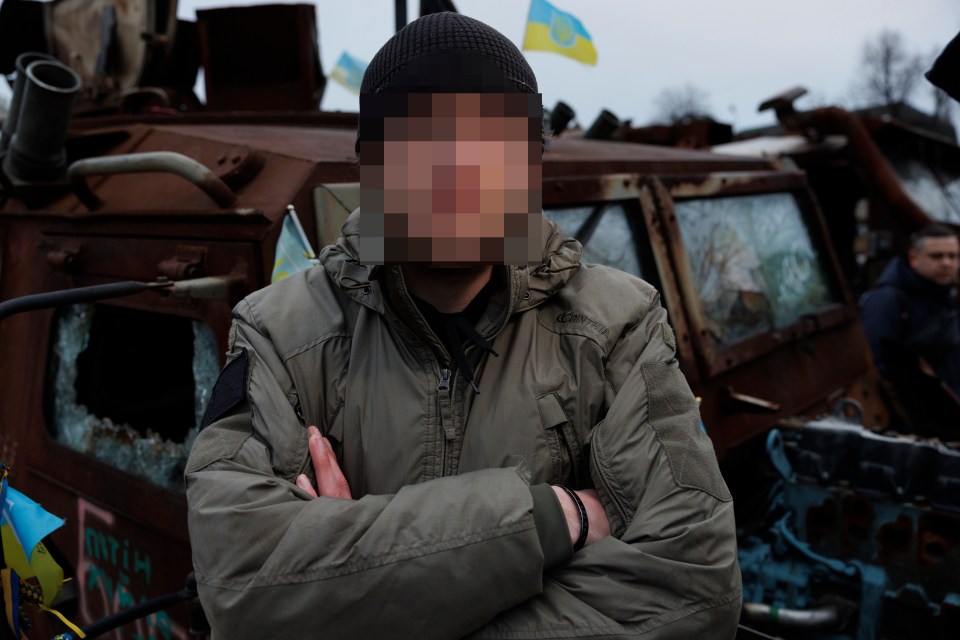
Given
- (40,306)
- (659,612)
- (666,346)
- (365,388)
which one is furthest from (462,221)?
(40,306)

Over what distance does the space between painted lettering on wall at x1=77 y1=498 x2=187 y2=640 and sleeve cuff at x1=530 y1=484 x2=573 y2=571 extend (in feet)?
4.84

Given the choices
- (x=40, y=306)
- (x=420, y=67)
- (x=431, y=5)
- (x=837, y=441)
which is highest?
(x=431, y=5)

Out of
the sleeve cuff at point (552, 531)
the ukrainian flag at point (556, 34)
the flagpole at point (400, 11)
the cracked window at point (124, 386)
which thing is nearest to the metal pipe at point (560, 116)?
the ukrainian flag at point (556, 34)

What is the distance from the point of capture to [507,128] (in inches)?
49.3

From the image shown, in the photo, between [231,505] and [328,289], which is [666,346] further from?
[231,505]

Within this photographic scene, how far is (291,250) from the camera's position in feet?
6.47

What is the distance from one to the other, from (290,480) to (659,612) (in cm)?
62

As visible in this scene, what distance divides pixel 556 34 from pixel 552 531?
2.69 meters

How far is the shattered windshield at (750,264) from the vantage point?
3.10 meters

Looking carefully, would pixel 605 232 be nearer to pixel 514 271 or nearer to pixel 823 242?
pixel 514 271

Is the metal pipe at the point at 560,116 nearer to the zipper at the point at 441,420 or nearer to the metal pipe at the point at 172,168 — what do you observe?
the metal pipe at the point at 172,168

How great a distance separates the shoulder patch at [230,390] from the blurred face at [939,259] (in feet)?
15.7

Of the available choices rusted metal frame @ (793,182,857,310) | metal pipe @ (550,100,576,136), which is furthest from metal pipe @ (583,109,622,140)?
rusted metal frame @ (793,182,857,310)

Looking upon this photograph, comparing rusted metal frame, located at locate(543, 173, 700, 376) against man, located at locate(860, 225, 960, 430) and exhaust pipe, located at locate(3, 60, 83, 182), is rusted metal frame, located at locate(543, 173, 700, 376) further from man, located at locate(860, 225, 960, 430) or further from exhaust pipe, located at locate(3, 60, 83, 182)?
man, located at locate(860, 225, 960, 430)
